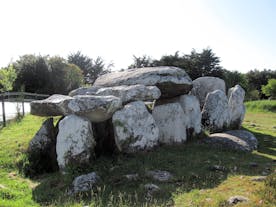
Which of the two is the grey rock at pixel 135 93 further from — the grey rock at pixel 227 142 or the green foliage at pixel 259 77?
the green foliage at pixel 259 77

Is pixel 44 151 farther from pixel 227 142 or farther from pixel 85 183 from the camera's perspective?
pixel 227 142

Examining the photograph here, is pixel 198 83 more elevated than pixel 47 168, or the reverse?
pixel 198 83

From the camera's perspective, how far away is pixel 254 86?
2061 inches

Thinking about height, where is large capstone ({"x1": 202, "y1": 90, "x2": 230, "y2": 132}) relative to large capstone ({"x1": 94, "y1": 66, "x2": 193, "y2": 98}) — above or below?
below

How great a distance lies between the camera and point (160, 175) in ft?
24.0

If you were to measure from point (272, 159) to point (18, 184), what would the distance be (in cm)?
730

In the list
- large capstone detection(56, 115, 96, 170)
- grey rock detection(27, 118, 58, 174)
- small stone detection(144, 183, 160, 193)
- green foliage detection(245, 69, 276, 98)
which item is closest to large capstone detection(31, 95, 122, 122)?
large capstone detection(56, 115, 96, 170)

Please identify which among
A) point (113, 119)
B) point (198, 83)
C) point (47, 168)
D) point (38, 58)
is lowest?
point (47, 168)

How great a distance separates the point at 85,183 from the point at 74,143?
1637 mm

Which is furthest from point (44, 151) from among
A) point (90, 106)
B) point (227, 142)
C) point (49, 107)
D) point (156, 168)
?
point (227, 142)

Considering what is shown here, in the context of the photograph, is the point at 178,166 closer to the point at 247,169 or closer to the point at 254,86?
the point at 247,169

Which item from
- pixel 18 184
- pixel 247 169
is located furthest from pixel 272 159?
pixel 18 184

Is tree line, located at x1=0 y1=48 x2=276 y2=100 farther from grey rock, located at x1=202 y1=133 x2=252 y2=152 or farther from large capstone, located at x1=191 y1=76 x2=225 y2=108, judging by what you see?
grey rock, located at x1=202 y1=133 x2=252 y2=152

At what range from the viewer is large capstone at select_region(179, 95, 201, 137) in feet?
37.2
